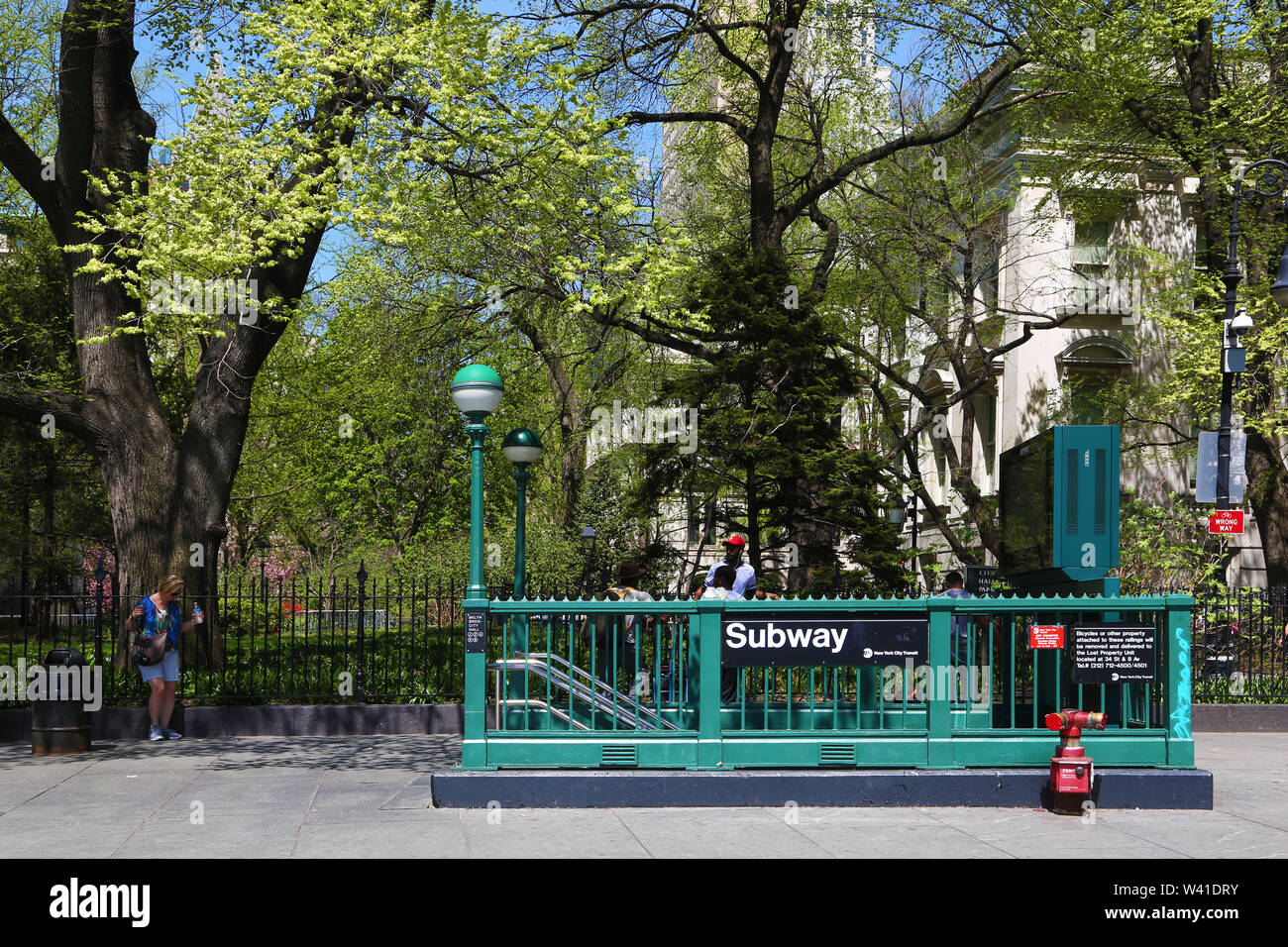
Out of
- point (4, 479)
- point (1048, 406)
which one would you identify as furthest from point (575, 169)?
point (1048, 406)

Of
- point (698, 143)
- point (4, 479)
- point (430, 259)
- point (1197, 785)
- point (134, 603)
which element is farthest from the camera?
point (698, 143)

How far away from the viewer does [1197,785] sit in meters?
9.65

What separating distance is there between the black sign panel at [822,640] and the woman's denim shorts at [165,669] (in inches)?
272

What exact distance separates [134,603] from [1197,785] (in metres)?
12.0

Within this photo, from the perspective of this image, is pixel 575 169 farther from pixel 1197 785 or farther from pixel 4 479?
pixel 4 479

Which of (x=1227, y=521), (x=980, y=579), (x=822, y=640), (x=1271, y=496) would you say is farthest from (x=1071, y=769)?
(x=1271, y=496)

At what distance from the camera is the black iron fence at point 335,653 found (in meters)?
14.3

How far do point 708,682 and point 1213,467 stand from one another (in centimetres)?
1132

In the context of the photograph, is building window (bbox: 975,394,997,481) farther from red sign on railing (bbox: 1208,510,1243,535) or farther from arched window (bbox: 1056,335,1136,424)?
red sign on railing (bbox: 1208,510,1243,535)

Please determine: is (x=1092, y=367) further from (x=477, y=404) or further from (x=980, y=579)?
A: (x=477, y=404)
